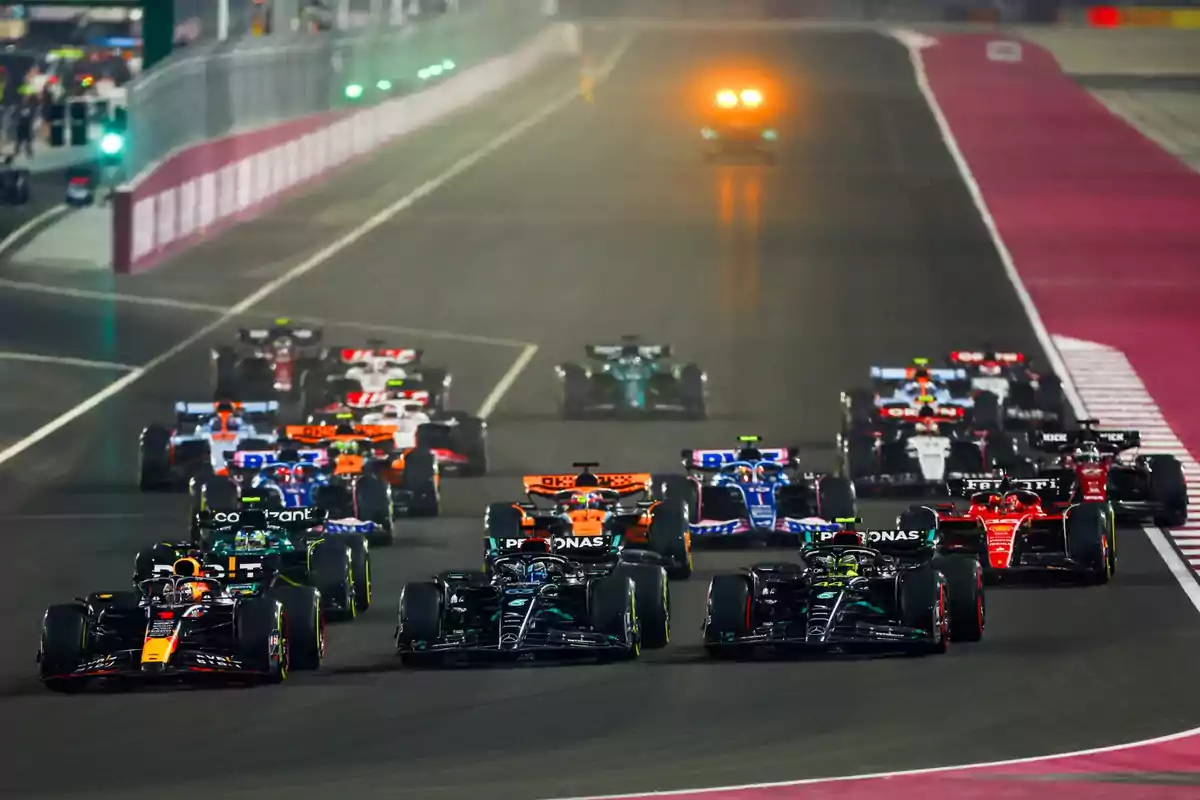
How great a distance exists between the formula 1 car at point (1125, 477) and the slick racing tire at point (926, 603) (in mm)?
7333

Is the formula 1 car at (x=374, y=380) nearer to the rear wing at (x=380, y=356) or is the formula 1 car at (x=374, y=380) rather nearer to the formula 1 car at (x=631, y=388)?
the rear wing at (x=380, y=356)

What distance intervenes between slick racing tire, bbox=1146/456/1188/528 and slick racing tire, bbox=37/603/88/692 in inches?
551

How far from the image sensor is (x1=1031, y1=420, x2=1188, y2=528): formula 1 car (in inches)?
1231

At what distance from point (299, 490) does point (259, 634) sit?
8.01 m

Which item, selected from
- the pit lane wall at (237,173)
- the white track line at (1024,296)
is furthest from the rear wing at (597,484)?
the pit lane wall at (237,173)

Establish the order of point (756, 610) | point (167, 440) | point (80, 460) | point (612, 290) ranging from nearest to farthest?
point (756, 610)
point (167, 440)
point (80, 460)
point (612, 290)

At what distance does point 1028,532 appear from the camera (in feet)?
92.7

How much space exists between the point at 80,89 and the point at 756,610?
5987 cm

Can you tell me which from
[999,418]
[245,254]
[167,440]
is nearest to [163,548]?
[167,440]

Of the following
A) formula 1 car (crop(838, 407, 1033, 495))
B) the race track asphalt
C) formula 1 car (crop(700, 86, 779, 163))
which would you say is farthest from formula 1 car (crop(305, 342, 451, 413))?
formula 1 car (crop(700, 86, 779, 163))

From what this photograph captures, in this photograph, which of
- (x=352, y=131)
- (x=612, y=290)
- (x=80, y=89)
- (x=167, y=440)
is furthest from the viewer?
(x=80, y=89)

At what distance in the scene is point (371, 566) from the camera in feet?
94.0

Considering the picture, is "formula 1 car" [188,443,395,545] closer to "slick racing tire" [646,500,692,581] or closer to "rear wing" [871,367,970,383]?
"slick racing tire" [646,500,692,581]

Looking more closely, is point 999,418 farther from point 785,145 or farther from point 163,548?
point 785,145
